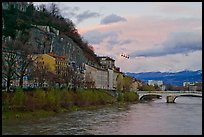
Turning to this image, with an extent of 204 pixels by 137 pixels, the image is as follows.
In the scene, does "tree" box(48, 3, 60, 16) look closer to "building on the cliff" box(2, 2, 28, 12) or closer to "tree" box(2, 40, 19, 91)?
"building on the cliff" box(2, 2, 28, 12)

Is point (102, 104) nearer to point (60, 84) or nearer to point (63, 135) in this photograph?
point (60, 84)

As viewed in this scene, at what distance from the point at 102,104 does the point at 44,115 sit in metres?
12.4

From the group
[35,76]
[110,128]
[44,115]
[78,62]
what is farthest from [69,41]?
[110,128]

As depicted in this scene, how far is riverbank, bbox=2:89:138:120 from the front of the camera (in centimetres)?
2206

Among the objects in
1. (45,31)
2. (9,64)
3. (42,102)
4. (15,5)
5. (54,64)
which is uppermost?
(15,5)

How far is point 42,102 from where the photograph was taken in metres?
24.8

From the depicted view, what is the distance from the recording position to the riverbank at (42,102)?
22.1 meters

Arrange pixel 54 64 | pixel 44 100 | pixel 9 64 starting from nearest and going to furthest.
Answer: pixel 9 64 → pixel 44 100 → pixel 54 64

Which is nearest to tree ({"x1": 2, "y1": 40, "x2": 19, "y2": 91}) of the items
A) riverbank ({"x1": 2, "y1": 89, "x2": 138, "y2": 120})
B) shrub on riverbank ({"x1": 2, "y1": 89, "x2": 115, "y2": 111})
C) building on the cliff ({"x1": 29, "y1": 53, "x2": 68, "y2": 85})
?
shrub on riverbank ({"x1": 2, "y1": 89, "x2": 115, "y2": 111})

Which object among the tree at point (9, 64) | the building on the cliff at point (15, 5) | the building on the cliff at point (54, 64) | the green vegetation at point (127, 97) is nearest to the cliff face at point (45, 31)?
the building on the cliff at point (15, 5)

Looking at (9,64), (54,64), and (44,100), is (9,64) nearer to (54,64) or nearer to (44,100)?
(44,100)

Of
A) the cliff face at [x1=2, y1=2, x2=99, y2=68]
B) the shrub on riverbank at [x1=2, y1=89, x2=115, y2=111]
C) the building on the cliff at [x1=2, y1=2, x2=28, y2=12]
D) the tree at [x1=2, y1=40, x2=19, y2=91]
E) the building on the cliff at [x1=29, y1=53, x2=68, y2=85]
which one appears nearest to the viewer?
the shrub on riverbank at [x1=2, y1=89, x2=115, y2=111]

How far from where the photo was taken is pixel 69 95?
3003 centimetres

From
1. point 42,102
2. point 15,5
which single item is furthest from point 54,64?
point 15,5
